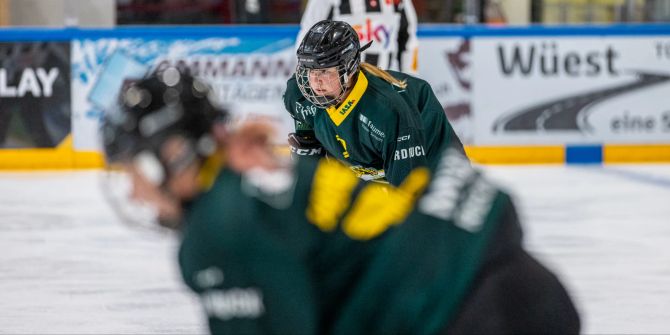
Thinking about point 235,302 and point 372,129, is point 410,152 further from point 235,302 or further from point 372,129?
point 235,302

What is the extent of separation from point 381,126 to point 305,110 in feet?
1.26

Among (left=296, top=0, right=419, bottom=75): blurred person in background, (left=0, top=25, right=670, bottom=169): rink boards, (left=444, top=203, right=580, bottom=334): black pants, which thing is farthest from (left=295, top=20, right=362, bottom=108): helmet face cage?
(left=0, top=25, right=670, bottom=169): rink boards

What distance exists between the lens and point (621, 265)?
16.3ft

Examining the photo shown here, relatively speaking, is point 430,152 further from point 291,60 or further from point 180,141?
point 291,60

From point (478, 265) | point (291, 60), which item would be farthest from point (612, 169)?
point (478, 265)

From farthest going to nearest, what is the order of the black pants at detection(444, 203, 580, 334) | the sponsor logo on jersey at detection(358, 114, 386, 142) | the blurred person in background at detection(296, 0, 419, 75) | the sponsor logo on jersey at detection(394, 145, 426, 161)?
1. the blurred person in background at detection(296, 0, 419, 75)
2. the sponsor logo on jersey at detection(358, 114, 386, 142)
3. the sponsor logo on jersey at detection(394, 145, 426, 161)
4. the black pants at detection(444, 203, 580, 334)

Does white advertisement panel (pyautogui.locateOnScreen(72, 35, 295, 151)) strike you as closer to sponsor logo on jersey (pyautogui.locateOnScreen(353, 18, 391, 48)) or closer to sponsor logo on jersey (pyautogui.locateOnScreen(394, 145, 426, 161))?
sponsor logo on jersey (pyautogui.locateOnScreen(353, 18, 391, 48))

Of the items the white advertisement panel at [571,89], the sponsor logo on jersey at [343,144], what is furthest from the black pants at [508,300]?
the white advertisement panel at [571,89]

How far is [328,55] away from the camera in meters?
3.32

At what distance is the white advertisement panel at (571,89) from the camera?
902cm

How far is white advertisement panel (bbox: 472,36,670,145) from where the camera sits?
9.02m

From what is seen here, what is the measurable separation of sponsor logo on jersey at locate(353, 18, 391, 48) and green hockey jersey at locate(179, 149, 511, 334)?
3886mm

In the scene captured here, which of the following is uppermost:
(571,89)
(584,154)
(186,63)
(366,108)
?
(366,108)

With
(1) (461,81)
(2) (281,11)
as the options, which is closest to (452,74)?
(1) (461,81)
